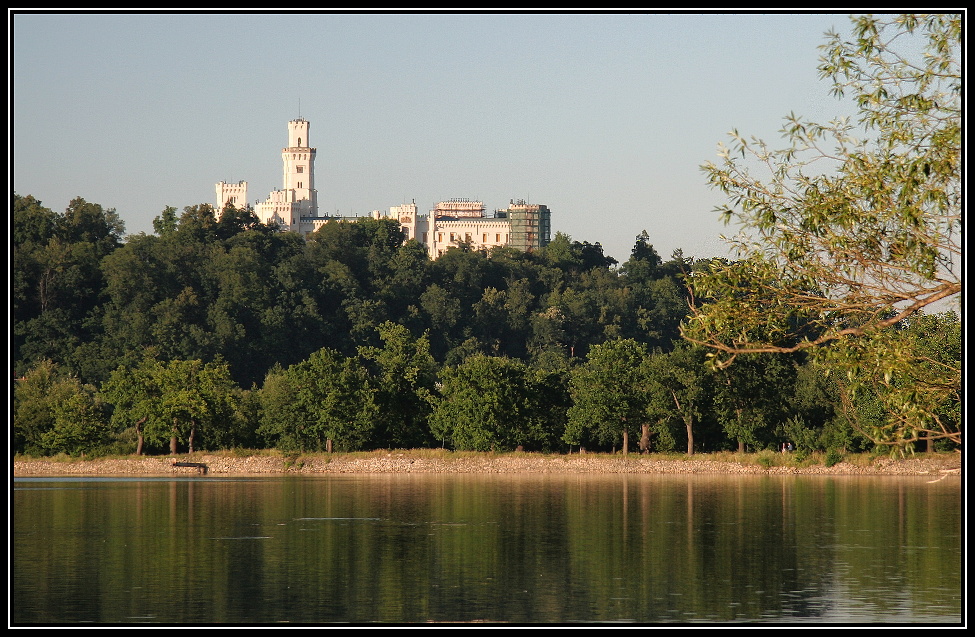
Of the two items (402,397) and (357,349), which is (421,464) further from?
(357,349)

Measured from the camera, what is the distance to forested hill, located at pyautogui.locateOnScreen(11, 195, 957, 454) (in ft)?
240

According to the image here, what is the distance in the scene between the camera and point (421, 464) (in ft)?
242

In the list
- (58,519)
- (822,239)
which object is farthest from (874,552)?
(58,519)

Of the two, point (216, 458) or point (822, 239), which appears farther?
point (216, 458)

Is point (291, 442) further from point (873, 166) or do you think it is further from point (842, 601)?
point (873, 166)

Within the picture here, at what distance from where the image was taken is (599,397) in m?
72.5

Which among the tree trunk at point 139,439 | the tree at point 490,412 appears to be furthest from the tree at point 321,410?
the tree trunk at point 139,439

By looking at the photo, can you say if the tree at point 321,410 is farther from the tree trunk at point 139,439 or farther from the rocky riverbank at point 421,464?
the tree trunk at point 139,439

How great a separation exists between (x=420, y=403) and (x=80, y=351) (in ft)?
160

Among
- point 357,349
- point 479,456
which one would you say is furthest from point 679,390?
point 357,349

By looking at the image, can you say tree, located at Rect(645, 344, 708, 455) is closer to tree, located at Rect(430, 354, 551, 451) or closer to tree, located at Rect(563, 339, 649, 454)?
tree, located at Rect(563, 339, 649, 454)

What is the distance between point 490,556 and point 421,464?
4094 centimetres

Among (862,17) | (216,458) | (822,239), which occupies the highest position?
(862,17)

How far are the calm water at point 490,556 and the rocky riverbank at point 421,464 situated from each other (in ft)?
44.1
